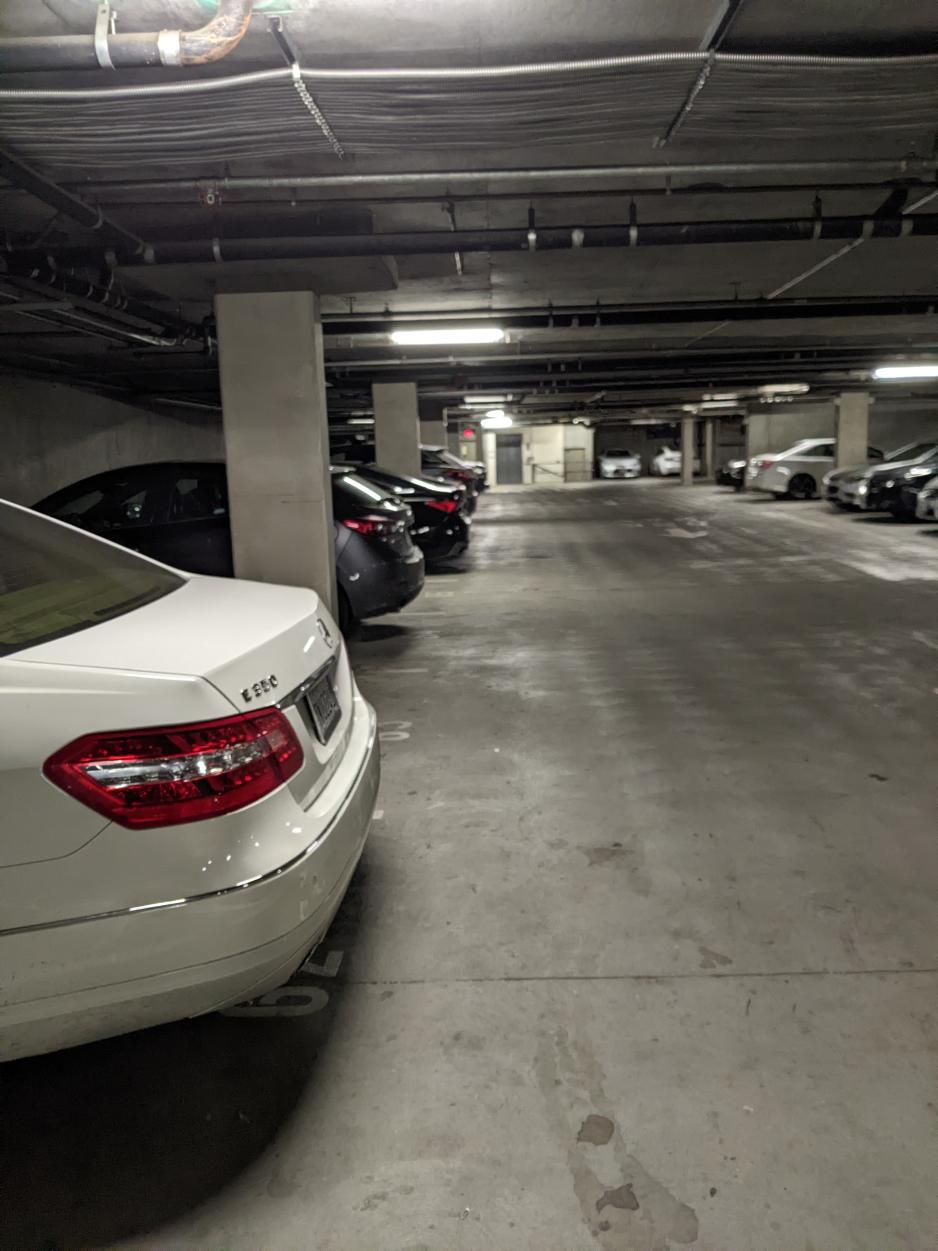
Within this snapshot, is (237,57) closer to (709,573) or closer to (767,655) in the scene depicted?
(767,655)

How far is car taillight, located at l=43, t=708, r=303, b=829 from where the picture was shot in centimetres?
194

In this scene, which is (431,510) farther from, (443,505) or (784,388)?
(784,388)

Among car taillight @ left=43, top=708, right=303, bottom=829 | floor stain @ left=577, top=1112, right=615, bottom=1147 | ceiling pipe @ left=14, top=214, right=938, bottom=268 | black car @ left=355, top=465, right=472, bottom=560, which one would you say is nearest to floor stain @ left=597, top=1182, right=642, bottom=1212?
floor stain @ left=577, top=1112, right=615, bottom=1147

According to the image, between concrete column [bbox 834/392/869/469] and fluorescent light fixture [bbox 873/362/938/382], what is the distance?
339 centimetres

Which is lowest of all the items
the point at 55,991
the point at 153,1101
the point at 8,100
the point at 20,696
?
the point at 153,1101

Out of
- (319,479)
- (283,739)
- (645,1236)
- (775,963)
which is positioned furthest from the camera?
(319,479)

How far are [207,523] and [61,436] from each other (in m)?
9.96

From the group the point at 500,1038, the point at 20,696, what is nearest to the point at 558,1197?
the point at 500,1038

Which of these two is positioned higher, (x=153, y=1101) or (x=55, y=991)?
(x=55, y=991)

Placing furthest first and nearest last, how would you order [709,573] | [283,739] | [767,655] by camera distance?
1. [709,573]
2. [767,655]
3. [283,739]

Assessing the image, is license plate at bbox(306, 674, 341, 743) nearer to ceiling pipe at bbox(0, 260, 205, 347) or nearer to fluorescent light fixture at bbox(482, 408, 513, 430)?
ceiling pipe at bbox(0, 260, 205, 347)

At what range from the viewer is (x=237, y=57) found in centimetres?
390

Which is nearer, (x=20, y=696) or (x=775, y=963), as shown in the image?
(x=20, y=696)

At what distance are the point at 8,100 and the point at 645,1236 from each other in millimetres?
4651
